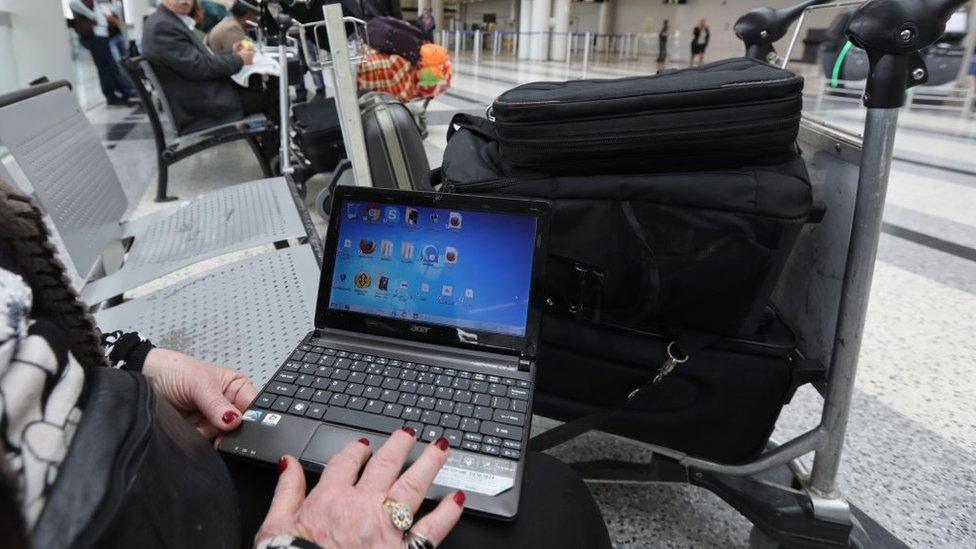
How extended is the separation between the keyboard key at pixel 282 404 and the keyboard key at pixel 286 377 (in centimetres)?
3

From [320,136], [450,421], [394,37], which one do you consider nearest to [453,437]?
[450,421]

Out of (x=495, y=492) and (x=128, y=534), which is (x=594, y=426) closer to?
(x=495, y=492)

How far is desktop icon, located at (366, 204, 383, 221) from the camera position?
30.6 inches

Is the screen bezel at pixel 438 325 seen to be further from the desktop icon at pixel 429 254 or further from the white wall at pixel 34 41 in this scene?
the white wall at pixel 34 41

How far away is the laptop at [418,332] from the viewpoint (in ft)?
2.11

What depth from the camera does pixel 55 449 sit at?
320mm

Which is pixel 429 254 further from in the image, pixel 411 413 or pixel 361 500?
pixel 361 500

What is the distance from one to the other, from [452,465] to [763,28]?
3.33ft

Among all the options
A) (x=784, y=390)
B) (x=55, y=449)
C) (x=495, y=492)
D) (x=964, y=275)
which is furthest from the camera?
(x=964, y=275)

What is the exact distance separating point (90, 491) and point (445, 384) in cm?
42

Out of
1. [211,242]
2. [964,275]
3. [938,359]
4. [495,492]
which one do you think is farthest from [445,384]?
[964,275]

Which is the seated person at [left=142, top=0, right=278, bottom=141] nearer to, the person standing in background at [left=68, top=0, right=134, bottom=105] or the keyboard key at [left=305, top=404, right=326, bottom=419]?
the keyboard key at [left=305, top=404, right=326, bottom=419]

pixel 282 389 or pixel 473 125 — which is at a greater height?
pixel 473 125

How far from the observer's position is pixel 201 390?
643 mm
